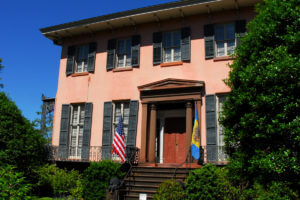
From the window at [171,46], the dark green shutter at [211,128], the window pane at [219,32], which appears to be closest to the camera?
the dark green shutter at [211,128]

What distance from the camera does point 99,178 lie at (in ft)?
34.4

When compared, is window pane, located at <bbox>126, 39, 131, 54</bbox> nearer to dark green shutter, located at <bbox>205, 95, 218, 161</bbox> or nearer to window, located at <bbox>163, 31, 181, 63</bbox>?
window, located at <bbox>163, 31, 181, 63</bbox>

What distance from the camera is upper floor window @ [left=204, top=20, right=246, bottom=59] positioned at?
12633 millimetres

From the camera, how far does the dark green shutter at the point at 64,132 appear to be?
14268 millimetres

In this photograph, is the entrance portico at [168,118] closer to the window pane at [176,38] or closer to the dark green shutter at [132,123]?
the dark green shutter at [132,123]

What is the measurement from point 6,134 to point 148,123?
576 cm

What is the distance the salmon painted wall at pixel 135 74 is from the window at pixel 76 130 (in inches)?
19.3

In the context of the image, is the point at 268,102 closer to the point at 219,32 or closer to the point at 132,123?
the point at 219,32

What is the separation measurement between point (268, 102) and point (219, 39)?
6.22 metres

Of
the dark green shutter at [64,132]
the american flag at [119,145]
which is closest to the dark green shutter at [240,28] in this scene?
the american flag at [119,145]

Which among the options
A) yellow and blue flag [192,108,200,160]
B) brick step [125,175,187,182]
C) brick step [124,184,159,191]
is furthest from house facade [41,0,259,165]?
brick step [124,184,159,191]

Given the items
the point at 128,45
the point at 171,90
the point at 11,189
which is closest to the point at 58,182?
the point at 171,90

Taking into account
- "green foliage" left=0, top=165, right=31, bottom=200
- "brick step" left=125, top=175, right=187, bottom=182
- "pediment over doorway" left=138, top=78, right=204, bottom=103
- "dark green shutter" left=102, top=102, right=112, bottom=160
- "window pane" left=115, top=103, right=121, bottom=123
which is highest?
"pediment over doorway" left=138, top=78, right=204, bottom=103

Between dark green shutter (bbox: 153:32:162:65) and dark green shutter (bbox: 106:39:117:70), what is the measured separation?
2.14m
